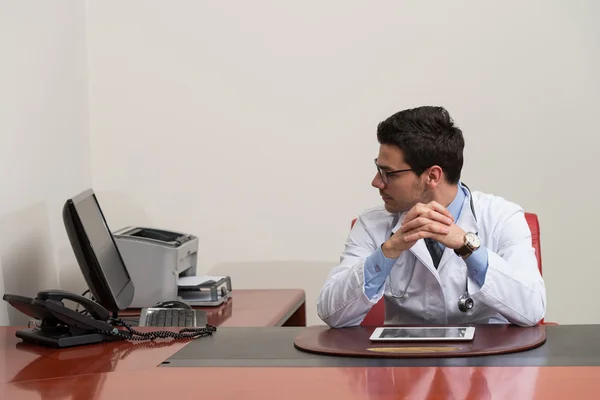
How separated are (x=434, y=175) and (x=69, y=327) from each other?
3.95ft

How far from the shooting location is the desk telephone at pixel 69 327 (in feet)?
7.33

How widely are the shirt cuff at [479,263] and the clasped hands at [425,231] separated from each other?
0.16 ft

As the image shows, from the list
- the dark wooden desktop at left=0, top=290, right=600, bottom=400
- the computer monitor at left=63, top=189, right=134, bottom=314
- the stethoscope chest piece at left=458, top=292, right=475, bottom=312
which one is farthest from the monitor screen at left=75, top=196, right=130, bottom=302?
the stethoscope chest piece at left=458, top=292, right=475, bottom=312

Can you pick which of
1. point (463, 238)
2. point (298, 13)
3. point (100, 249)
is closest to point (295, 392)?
point (463, 238)

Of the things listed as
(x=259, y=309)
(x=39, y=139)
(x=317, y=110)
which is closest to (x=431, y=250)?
(x=259, y=309)

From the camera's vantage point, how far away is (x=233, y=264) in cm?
410

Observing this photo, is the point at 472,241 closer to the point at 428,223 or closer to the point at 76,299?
the point at 428,223

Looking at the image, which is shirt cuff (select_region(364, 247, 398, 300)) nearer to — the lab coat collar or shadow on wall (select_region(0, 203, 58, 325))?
the lab coat collar

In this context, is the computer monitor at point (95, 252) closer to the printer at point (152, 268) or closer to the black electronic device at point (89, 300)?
the black electronic device at point (89, 300)

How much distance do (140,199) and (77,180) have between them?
1.12 ft

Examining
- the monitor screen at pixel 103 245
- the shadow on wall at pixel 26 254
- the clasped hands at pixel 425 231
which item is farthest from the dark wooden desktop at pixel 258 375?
the shadow on wall at pixel 26 254

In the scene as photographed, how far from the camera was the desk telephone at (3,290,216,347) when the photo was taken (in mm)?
2234

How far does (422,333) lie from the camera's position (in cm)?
214

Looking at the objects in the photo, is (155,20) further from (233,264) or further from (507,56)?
(507,56)
